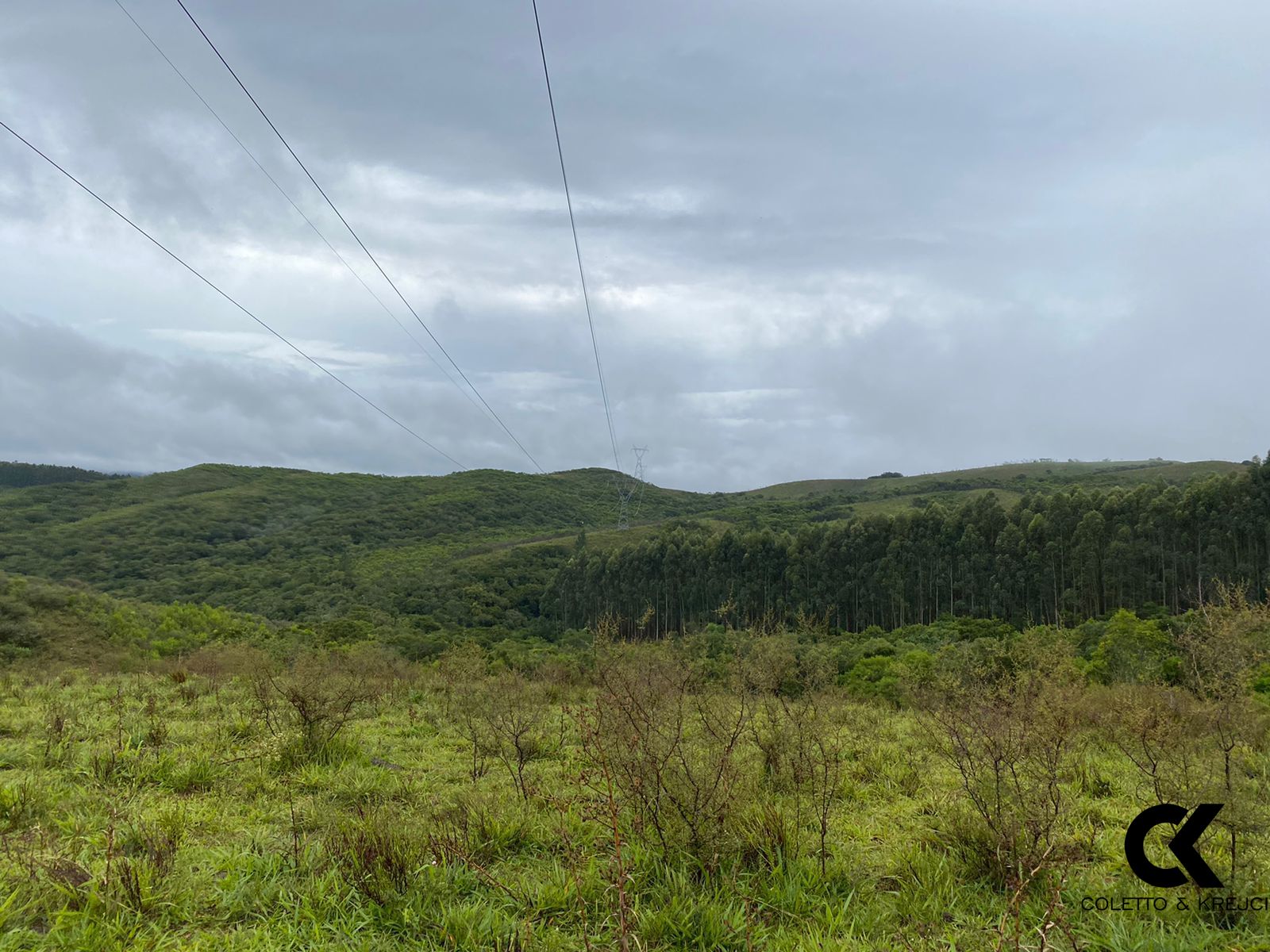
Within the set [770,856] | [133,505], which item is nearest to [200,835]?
[770,856]

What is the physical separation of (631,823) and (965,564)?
190 ft

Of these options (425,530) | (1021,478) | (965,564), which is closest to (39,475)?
(425,530)

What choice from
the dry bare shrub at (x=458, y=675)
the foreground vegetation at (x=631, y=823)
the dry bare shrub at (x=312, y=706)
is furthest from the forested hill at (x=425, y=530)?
the foreground vegetation at (x=631, y=823)

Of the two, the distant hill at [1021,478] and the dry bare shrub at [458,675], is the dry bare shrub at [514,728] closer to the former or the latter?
the dry bare shrub at [458,675]

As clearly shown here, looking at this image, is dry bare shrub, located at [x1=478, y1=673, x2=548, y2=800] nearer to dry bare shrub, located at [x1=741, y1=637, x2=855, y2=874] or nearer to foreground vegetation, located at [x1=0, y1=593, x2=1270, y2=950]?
foreground vegetation, located at [x1=0, y1=593, x2=1270, y2=950]

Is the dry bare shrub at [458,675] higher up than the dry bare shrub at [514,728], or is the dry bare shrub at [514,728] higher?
the dry bare shrub at [514,728]

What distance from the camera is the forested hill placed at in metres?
63.0

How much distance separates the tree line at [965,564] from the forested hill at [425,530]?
47 cm

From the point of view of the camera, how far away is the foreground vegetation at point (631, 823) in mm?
4047

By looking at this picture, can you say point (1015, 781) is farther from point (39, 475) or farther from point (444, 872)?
point (39, 475)

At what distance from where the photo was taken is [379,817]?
5297mm

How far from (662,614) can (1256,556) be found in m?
45.6

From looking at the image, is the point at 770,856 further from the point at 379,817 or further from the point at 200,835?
the point at 200,835

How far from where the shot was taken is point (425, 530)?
119500 millimetres
